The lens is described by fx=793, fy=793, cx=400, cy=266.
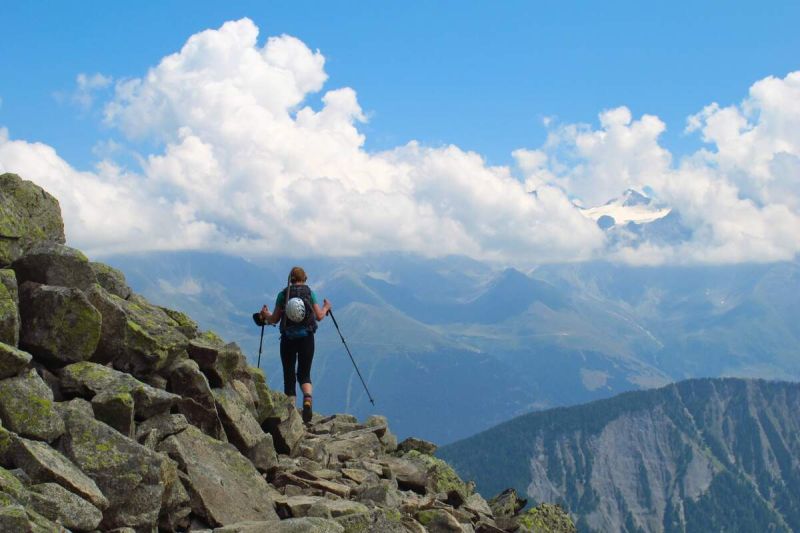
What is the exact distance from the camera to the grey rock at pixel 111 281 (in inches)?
874

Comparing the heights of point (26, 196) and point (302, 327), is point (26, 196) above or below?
above

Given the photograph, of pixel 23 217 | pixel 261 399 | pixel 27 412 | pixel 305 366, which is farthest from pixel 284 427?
pixel 27 412

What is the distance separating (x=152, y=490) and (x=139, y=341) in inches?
207

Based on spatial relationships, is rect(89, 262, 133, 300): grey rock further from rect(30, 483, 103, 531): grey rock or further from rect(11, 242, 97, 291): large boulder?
rect(30, 483, 103, 531): grey rock

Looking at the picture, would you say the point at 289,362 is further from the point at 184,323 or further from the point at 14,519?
the point at 14,519

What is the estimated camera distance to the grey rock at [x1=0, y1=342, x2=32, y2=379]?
15.0 meters

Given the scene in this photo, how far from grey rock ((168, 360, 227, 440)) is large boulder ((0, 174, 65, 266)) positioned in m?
4.82

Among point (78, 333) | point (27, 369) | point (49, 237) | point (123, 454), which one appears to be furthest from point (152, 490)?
point (49, 237)

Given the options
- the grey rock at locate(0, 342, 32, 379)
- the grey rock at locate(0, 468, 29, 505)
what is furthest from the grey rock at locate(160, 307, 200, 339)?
the grey rock at locate(0, 468, 29, 505)

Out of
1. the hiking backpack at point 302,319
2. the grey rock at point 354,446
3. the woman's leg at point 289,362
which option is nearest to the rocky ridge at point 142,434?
the grey rock at point 354,446

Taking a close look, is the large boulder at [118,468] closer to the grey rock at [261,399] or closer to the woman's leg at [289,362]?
the grey rock at [261,399]

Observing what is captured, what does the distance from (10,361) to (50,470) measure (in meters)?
2.70

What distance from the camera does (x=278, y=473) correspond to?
68.1ft

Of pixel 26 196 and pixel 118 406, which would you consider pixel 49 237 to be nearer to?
pixel 26 196
